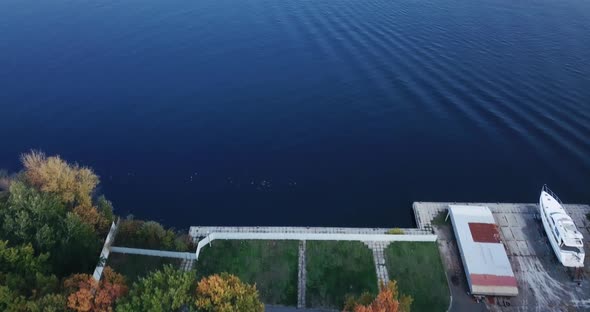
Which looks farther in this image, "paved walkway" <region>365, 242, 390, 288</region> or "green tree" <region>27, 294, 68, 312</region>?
"paved walkway" <region>365, 242, 390, 288</region>

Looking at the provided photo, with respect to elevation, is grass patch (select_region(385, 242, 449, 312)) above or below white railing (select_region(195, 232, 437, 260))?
below

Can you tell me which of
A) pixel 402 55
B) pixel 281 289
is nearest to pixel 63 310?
pixel 281 289

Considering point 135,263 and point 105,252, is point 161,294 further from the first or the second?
point 105,252

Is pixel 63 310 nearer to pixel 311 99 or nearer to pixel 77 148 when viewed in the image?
pixel 77 148

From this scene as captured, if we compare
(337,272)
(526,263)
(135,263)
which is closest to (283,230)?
(337,272)

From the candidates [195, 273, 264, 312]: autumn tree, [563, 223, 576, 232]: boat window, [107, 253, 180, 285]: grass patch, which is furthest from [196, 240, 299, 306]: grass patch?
[563, 223, 576, 232]: boat window

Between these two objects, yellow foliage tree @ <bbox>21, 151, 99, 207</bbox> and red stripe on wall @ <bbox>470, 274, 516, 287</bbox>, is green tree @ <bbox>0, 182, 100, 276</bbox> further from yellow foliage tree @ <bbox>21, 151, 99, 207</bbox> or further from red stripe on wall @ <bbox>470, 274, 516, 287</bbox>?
red stripe on wall @ <bbox>470, 274, 516, 287</bbox>

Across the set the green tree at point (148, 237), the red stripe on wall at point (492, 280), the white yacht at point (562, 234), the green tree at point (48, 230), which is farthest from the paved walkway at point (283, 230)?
the white yacht at point (562, 234)
